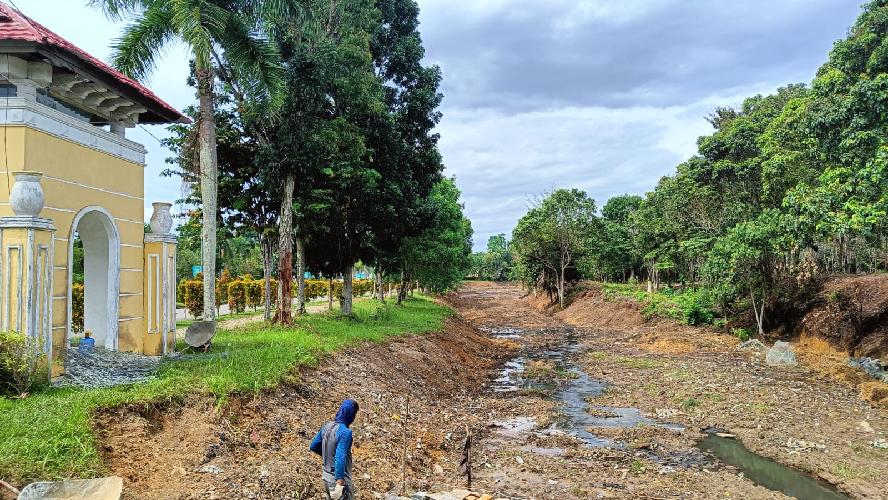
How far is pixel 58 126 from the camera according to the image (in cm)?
988

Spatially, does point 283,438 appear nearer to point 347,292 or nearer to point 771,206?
point 347,292

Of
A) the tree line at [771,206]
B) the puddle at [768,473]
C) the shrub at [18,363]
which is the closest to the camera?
the shrub at [18,363]

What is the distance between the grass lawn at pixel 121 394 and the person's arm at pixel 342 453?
2748mm

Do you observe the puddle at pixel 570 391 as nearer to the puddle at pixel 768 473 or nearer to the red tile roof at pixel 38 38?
the puddle at pixel 768 473

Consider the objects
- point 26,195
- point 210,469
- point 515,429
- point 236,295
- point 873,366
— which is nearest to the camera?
point 210,469

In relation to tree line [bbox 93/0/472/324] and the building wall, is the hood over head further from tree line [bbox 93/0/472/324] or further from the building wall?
tree line [bbox 93/0/472/324]

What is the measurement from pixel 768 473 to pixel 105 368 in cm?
1210

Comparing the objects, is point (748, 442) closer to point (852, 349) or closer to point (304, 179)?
point (852, 349)

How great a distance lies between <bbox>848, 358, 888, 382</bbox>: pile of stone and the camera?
56.0ft

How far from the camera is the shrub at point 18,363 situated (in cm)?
789

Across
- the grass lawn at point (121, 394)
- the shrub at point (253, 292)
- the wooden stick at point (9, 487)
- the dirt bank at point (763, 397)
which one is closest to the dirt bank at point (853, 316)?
the dirt bank at point (763, 397)

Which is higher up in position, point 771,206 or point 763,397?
point 771,206

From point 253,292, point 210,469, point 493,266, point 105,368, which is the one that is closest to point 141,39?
point 105,368

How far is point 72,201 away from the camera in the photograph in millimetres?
10266
